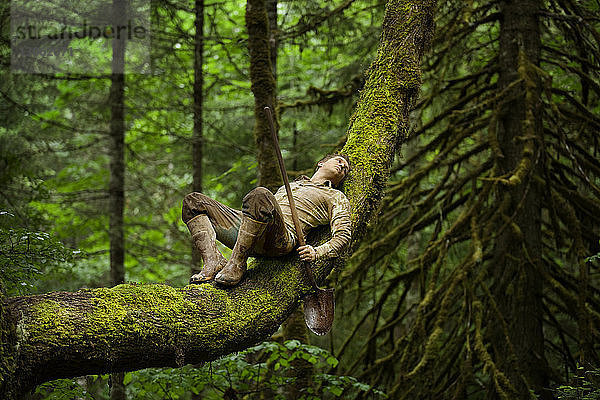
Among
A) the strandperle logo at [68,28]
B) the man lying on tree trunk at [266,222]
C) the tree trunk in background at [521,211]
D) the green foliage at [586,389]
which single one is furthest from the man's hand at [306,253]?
the strandperle logo at [68,28]

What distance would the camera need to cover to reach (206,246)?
4199mm

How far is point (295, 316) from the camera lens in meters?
6.92

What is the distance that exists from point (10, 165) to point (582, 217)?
7527 mm

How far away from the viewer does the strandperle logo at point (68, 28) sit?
9062mm

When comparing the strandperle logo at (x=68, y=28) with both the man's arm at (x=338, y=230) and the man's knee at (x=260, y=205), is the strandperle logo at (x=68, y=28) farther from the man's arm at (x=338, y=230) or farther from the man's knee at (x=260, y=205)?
the man's knee at (x=260, y=205)

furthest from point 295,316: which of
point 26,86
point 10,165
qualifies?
point 26,86

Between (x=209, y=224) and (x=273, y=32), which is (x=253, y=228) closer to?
(x=209, y=224)

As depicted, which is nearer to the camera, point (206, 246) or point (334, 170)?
point (206, 246)

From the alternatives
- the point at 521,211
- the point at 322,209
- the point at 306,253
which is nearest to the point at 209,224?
the point at 306,253

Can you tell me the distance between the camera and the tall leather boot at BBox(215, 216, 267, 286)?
3734 millimetres

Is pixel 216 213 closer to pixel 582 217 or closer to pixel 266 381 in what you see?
pixel 266 381

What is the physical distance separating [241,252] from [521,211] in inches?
174

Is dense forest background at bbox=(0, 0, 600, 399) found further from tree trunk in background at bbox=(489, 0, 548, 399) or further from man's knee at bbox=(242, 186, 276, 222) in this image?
man's knee at bbox=(242, 186, 276, 222)

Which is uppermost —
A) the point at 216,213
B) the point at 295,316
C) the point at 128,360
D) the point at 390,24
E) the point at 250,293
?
the point at 390,24
